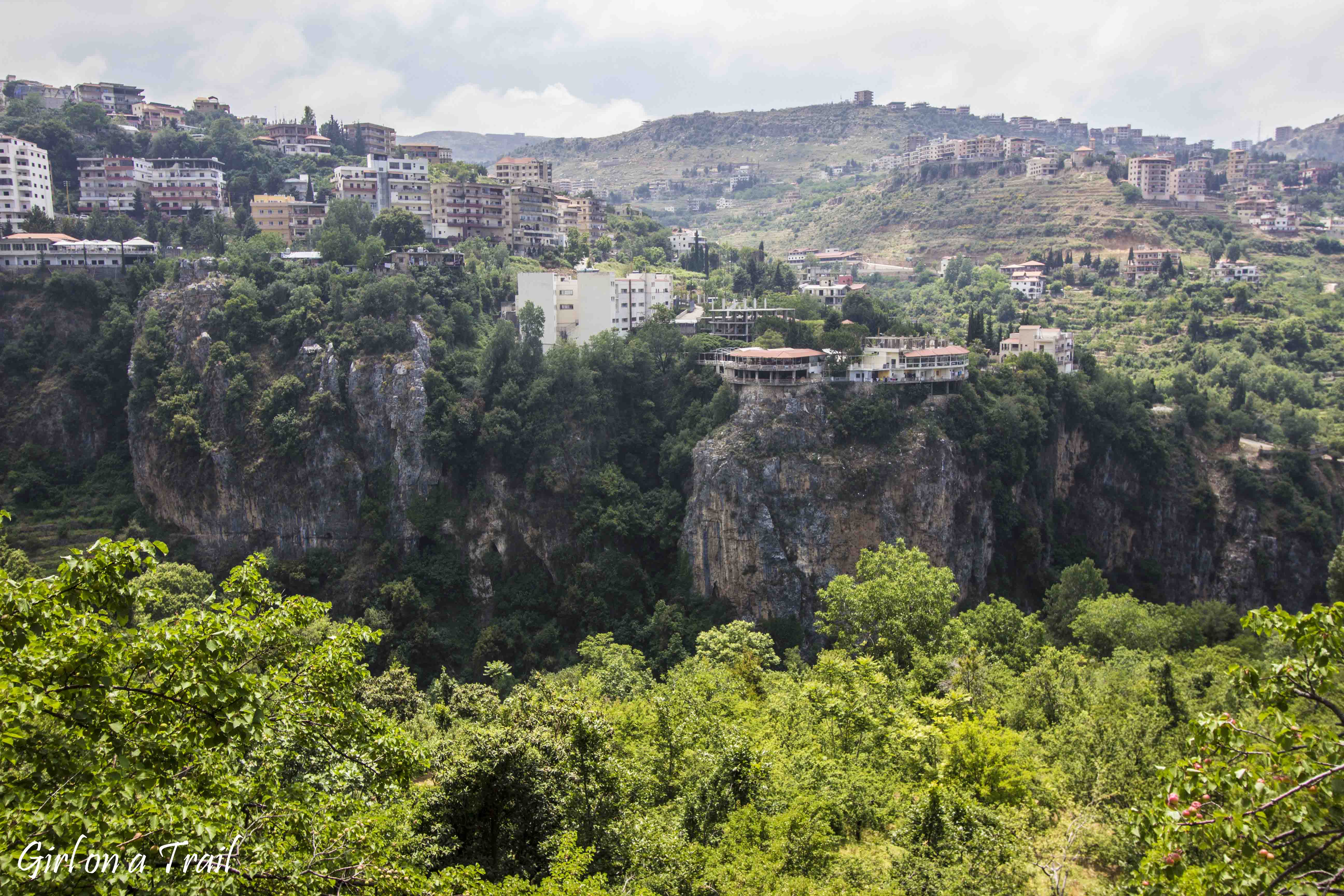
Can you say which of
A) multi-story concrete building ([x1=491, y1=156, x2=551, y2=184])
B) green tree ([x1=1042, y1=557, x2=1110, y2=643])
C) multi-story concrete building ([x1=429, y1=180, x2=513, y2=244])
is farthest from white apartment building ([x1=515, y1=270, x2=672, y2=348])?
multi-story concrete building ([x1=491, y1=156, x2=551, y2=184])

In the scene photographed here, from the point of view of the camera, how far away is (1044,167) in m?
133

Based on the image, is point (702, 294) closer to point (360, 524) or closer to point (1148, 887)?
point (360, 524)

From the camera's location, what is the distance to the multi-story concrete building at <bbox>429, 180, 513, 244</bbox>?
80.9 m

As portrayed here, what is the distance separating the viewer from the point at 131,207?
3243 inches

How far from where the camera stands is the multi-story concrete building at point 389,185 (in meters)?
82.8

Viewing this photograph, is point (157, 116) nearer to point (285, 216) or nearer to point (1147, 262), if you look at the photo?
point (285, 216)

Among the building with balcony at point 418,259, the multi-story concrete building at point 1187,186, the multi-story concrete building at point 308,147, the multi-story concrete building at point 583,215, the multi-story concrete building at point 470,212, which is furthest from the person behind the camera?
the multi-story concrete building at point 1187,186

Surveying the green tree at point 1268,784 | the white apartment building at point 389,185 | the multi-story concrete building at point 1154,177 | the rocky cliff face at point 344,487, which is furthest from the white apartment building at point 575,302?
the multi-story concrete building at point 1154,177

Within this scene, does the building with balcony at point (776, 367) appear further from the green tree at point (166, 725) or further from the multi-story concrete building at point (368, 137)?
the multi-story concrete building at point (368, 137)

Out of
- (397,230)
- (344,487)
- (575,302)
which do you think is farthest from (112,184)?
(575,302)

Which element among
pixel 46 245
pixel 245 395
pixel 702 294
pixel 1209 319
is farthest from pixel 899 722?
pixel 1209 319

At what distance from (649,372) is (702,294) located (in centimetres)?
1707

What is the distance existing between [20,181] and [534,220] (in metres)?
42.5

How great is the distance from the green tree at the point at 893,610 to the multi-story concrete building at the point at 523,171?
8129 cm
